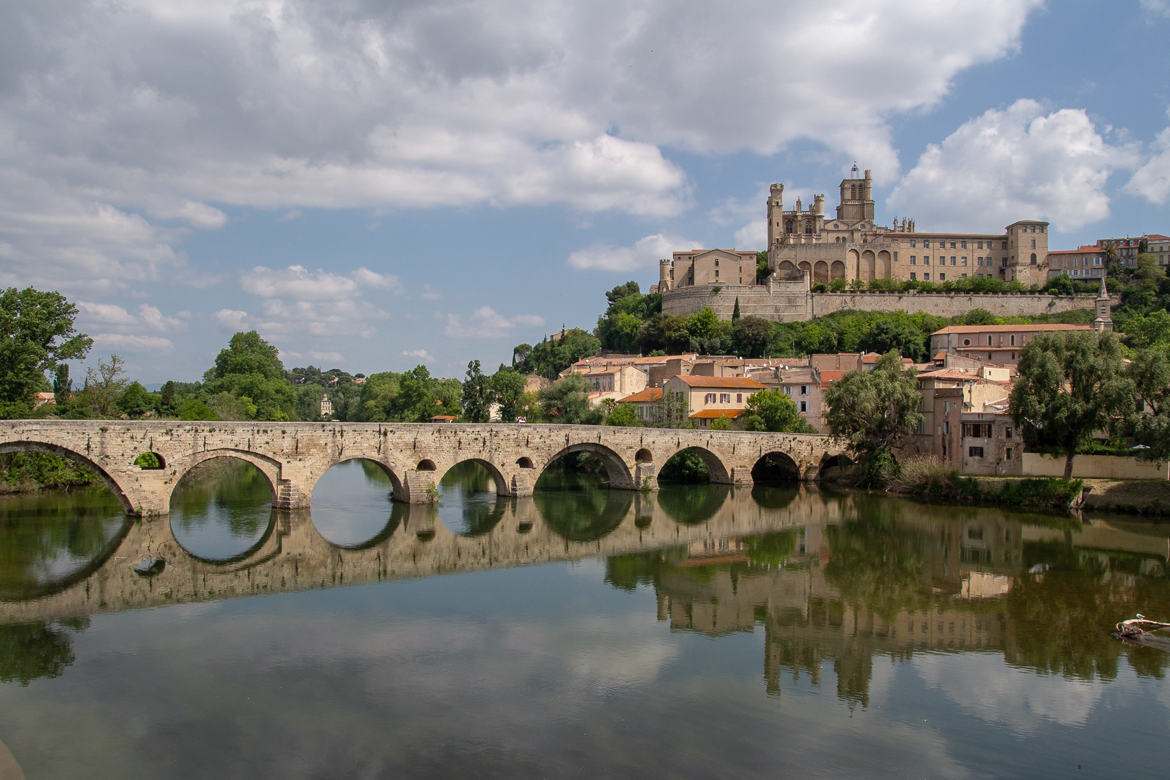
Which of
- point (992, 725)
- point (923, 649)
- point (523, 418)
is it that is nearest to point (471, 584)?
point (923, 649)

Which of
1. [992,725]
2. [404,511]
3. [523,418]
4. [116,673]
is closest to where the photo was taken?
[992,725]

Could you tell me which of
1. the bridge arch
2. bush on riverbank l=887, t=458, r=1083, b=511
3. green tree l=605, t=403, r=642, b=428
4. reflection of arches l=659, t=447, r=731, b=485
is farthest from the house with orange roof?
the bridge arch

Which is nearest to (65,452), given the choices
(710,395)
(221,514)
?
(221,514)

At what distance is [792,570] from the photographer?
24.8 m

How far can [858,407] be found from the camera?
136 feet

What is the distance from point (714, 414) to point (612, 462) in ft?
45.6

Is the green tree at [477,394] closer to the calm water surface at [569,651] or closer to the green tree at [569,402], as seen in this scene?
the green tree at [569,402]

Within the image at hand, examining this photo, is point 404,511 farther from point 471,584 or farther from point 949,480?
point 949,480

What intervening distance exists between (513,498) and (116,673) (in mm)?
23250

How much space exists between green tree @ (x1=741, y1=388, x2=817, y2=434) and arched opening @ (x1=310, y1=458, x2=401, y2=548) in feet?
70.7

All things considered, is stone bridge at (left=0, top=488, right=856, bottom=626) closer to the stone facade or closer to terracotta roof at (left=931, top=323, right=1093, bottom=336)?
terracotta roof at (left=931, top=323, right=1093, bottom=336)

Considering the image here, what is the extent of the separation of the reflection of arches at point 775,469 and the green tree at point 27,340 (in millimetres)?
35346

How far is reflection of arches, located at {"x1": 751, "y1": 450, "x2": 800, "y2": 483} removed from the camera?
47.7m

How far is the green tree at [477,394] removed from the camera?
5747 centimetres
